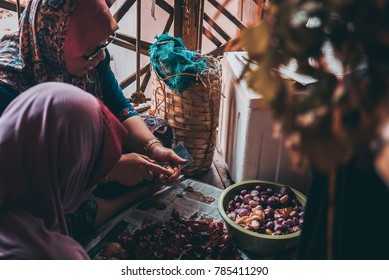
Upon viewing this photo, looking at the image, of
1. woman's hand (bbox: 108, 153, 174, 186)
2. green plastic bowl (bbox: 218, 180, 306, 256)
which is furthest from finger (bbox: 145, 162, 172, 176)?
green plastic bowl (bbox: 218, 180, 306, 256)

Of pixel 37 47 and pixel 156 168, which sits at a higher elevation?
pixel 37 47

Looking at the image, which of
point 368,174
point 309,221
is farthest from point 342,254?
point 368,174

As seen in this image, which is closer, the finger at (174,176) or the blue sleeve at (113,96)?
the finger at (174,176)

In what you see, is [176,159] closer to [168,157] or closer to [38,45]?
[168,157]

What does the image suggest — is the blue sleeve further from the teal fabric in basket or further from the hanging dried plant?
the hanging dried plant

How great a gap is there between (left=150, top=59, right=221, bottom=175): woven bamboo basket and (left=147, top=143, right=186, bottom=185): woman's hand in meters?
0.26

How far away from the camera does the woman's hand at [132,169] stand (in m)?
1.67

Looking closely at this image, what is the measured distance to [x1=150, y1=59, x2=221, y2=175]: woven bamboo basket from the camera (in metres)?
2.01

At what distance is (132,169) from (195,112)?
498 mm

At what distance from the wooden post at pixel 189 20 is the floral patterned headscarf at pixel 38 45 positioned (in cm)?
81

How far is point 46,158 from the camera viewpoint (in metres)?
1.12

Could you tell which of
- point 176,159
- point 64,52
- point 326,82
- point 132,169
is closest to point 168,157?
point 176,159

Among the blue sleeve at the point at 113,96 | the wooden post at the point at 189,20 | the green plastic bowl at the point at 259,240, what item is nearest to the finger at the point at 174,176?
the green plastic bowl at the point at 259,240

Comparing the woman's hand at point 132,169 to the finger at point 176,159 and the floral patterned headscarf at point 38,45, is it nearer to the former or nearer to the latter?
the finger at point 176,159
